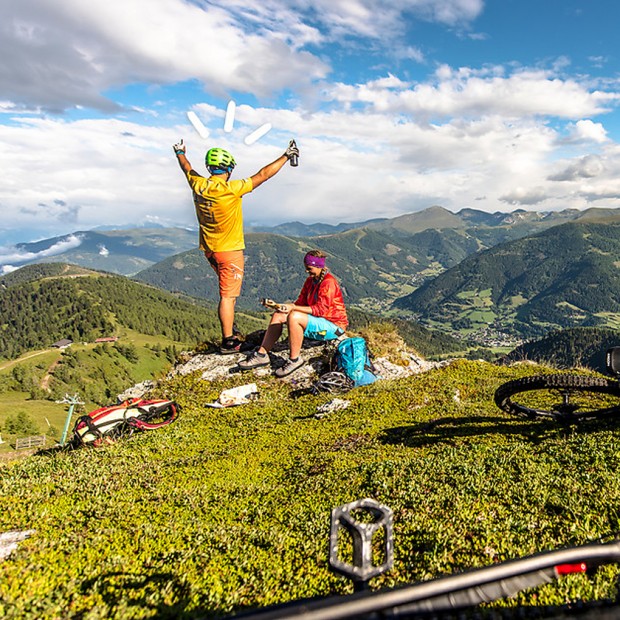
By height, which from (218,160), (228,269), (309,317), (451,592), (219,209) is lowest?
(309,317)

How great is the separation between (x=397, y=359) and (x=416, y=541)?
12.4 m

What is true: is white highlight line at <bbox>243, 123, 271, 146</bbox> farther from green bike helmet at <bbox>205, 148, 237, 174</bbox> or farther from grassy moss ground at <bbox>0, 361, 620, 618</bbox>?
grassy moss ground at <bbox>0, 361, 620, 618</bbox>

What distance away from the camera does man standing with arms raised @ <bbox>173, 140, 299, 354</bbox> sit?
Result: 13.8 metres

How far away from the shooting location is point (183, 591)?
145 inches

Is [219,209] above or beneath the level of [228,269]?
above

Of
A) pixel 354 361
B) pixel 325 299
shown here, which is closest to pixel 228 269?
pixel 325 299

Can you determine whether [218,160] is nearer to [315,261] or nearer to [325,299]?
[315,261]

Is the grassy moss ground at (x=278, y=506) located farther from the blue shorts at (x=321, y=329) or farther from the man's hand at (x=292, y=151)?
the man's hand at (x=292, y=151)

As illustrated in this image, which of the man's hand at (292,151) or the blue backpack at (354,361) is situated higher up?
the man's hand at (292,151)

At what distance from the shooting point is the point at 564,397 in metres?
8.37

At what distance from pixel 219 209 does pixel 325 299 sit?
16.6 ft

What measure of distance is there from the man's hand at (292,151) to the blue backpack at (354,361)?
21.8 feet

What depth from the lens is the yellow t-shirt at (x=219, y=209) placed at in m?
13.9

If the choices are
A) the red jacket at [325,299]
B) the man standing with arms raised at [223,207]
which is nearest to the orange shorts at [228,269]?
the man standing with arms raised at [223,207]
